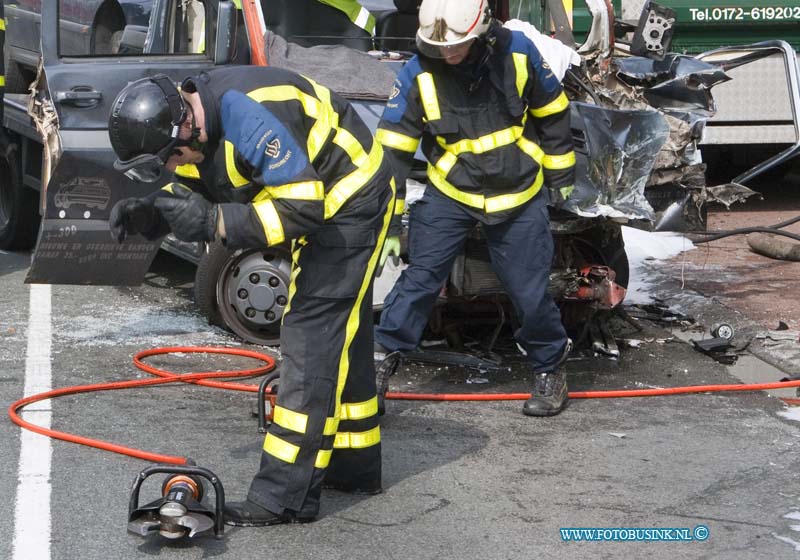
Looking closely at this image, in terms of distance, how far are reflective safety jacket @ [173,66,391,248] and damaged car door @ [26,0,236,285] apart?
6.33 feet

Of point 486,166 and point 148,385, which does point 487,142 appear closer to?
point 486,166

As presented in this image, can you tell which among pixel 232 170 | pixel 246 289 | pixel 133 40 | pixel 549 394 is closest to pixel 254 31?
pixel 133 40

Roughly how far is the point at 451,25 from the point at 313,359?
1.77m

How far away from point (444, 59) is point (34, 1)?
3.99 metres

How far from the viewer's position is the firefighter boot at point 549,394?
218 inches

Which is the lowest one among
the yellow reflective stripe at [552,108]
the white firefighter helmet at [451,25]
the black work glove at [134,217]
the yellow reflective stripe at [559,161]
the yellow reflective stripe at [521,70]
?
the black work glove at [134,217]

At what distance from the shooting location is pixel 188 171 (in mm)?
4188

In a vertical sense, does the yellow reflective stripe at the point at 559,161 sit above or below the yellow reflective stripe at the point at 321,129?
below

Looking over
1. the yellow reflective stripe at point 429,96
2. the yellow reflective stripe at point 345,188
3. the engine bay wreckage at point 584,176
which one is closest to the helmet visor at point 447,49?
the yellow reflective stripe at point 429,96

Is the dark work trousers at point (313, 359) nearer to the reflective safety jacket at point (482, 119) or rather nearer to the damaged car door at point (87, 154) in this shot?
the reflective safety jacket at point (482, 119)

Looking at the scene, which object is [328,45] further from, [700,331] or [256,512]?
[256,512]

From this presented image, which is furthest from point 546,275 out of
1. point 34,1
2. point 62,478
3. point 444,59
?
point 34,1

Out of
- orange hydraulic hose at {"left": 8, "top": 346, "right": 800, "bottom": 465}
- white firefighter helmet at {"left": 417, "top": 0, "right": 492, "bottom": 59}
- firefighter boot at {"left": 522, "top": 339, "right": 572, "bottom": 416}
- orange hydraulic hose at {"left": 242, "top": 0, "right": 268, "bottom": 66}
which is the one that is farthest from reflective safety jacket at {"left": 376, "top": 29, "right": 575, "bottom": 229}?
orange hydraulic hose at {"left": 242, "top": 0, "right": 268, "bottom": 66}

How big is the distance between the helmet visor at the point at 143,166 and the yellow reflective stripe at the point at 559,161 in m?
2.18
